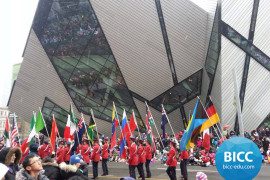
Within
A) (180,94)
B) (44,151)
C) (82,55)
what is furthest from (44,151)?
(180,94)

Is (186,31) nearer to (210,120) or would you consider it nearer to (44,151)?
(44,151)

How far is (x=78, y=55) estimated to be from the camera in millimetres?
28672

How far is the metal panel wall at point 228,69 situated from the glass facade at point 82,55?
7211 millimetres

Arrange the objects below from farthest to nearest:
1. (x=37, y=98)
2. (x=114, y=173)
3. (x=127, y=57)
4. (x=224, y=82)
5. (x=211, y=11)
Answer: (x=37, y=98) < (x=127, y=57) < (x=211, y=11) < (x=224, y=82) < (x=114, y=173)

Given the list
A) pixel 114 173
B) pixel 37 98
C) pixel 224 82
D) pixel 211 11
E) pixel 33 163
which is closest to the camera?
pixel 33 163

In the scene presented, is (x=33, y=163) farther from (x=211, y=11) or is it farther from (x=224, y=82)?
(x=211, y=11)

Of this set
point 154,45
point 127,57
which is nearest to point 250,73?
point 154,45

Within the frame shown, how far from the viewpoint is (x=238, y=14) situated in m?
23.7

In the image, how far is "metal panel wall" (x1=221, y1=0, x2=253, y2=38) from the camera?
23.5m

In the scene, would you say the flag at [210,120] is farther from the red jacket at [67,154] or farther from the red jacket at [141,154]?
the red jacket at [67,154]

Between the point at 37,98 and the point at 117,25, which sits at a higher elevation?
the point at 117,25

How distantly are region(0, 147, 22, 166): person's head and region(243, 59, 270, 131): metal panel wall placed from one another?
69.3ft

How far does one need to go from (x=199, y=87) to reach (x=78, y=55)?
799 cm

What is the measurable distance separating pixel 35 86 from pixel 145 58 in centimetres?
811
